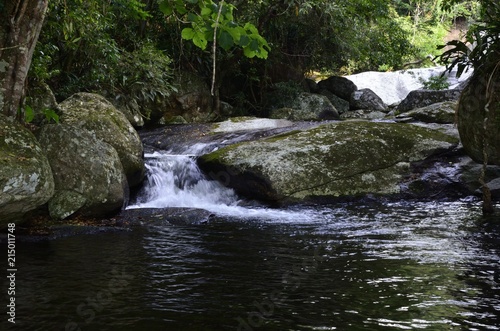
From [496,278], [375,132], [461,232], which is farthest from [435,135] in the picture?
[496,278]

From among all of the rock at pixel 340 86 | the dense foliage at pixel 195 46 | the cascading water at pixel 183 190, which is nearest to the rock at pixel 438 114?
the dense foliage at pixel 195 46

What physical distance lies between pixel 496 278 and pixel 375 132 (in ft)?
20.4

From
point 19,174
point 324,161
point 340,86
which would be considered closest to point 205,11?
point 19,174

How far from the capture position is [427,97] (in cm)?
1661

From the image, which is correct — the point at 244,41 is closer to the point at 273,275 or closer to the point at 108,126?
the point at 273,275

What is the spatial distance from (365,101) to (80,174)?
55.4ft

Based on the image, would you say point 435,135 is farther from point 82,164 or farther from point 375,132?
point 82,164

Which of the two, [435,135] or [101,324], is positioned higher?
[435,135]

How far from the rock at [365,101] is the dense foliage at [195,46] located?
73.8 inches

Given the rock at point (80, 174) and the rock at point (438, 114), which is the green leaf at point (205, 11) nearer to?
the rock at point (80, 174)

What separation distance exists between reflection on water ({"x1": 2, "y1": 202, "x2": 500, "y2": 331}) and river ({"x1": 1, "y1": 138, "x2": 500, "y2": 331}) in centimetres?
1

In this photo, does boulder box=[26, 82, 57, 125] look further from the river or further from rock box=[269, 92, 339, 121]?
rock box=[269, 92, 339, 121]

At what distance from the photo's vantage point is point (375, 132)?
10234 mm

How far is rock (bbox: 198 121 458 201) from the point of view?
8.87 metres
